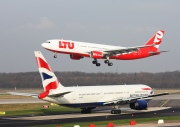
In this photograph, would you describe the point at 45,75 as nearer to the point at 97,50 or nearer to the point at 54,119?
the point at 54,119

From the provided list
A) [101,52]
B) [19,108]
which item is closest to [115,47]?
[101,52]

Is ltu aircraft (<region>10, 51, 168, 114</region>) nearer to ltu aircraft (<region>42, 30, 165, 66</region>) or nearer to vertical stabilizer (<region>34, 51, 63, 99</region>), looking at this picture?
vertical stabilizer (<region>34, 51, 63, 99</region>)

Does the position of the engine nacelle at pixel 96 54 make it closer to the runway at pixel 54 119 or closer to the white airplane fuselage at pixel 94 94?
the white airplane fuselage at pixel 94 94

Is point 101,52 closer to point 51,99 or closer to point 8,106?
point 51,99

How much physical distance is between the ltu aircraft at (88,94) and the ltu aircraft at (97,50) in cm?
296

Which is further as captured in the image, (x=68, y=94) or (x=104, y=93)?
(x=104, y=93)

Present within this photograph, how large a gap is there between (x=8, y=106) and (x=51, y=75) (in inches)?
832

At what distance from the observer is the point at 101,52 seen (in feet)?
234

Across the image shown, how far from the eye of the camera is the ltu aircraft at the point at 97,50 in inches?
2633

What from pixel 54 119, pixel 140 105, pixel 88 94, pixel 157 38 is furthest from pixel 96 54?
pixel 157 38

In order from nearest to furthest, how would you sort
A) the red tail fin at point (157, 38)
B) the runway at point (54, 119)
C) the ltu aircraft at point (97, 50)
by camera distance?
the runway at point (54, 119) → the ltu aircraft at point (97, 50) → the red tail fin at point (157, 38)

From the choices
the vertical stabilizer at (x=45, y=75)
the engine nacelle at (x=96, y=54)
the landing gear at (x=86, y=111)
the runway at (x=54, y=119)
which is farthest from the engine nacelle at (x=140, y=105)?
the vertical stabilizer at (x=45, y=75)

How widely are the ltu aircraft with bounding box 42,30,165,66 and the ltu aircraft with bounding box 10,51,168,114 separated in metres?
2.96

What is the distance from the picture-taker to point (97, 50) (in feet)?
233
